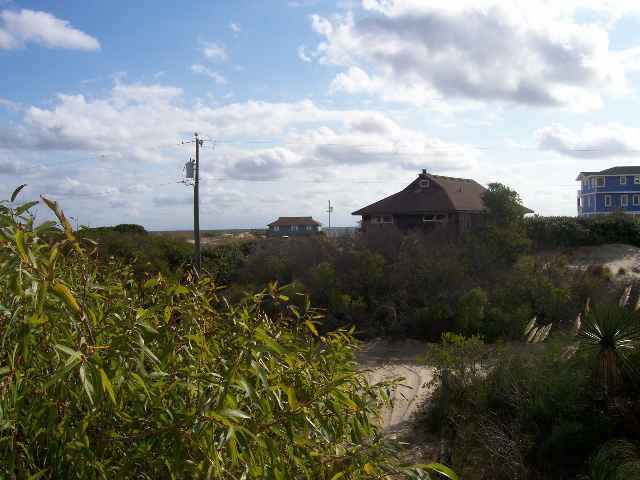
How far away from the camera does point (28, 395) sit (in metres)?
2.29

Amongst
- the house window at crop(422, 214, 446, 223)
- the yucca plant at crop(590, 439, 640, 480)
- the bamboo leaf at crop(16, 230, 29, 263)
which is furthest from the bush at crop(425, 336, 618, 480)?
the house window at crop(422, 214, 446, 223)

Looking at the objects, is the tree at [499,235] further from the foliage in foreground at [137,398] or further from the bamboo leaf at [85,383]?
the bamboo leaf at [85,383]

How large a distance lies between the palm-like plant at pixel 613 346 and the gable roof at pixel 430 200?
81.6ft

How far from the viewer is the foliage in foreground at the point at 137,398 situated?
82.3 inches

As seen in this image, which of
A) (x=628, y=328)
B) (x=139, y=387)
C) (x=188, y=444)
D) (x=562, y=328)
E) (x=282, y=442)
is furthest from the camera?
(x=562, y=328)

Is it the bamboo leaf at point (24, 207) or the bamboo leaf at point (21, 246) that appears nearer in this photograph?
the bamboo leaf at point (21, 246)

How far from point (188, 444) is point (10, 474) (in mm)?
621

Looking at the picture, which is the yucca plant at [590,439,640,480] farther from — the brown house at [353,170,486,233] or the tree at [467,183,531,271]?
the brown house at [353,170,486,233]

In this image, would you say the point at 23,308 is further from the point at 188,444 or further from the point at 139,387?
the point at 188,444

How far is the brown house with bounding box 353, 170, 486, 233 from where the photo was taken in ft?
102

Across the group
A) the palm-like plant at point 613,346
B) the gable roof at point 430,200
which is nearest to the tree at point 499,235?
the gable roof at point 430,200

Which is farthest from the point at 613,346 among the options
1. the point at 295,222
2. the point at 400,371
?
the point at 295,222

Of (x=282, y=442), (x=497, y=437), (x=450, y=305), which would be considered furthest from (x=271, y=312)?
(x=282, y=442)

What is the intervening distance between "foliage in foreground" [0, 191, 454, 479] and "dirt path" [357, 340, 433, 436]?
230 inches
